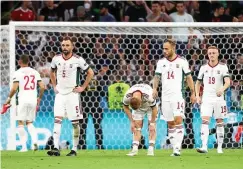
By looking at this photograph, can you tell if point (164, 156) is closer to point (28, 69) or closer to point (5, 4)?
point (28, 69)

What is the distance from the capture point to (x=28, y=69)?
1978 centimetres

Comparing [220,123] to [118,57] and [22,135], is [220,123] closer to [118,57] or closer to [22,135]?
[118,57]

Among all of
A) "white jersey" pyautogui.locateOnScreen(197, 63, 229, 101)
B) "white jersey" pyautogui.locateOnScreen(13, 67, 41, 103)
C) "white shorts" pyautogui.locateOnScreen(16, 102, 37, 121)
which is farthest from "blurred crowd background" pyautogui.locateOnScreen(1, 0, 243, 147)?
"white jersey" pyautogui.locateOnScreen(197, 63, 229, 101)

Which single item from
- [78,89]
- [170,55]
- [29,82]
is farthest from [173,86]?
[29,82]

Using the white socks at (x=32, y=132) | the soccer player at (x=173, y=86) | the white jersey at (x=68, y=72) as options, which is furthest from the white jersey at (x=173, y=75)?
the white socks at (x=32, y=132)

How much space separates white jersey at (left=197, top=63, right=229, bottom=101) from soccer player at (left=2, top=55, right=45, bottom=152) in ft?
10.4

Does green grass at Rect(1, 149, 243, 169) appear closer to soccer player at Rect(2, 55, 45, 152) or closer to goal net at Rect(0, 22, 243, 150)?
soccer player at Rect(2, 55, 45, 152)

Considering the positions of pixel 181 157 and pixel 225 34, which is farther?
pixel 225 34

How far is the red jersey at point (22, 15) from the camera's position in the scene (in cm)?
2392

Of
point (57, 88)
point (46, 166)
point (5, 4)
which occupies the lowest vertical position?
point (46, 166)

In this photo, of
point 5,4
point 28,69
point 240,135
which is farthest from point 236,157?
point 5,4

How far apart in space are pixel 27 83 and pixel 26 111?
0.57 metres

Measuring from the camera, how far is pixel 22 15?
23969mm

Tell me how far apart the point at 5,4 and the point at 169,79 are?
8.23m
